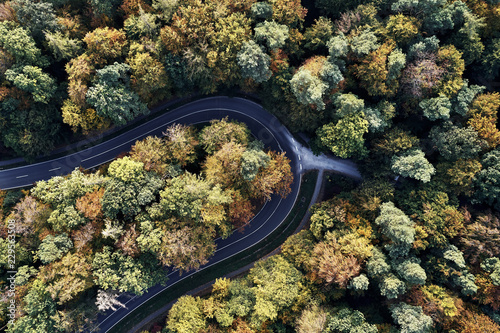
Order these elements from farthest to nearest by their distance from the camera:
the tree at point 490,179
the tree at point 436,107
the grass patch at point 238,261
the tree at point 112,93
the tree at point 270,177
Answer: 1. the grass patch at point 238,261
2. the tree at point 270,177
3. the tree at point 112,93
4. the tree at point 436,107
5. the tree at point 490,179

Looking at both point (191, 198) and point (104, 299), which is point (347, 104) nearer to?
point (191, 198)

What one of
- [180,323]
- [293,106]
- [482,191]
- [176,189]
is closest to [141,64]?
[176,189]

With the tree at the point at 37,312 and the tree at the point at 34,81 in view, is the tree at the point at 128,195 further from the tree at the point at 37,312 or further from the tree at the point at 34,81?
the tree at the point at 34,81

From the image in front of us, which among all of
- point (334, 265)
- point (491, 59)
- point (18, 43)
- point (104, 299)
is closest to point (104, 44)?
point (18, 43)

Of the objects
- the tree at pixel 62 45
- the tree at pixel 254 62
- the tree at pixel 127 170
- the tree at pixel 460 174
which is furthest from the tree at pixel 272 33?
the tree at pixel 460 174

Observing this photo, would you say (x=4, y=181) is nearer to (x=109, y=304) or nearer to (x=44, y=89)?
(x=44, y=89)

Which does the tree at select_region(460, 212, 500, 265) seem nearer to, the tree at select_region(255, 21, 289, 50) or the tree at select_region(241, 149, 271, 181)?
the tree at select_region(241, 149, 271, 181)
